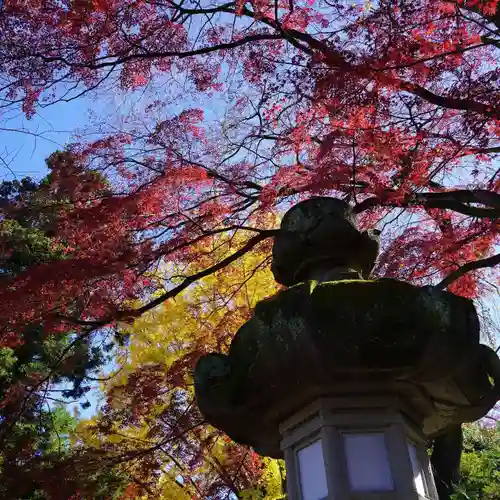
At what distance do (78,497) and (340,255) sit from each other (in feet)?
14.8

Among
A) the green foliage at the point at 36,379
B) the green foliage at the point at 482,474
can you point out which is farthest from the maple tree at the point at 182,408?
the green foliage at the point at 482,474

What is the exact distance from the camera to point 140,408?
21.3 feet

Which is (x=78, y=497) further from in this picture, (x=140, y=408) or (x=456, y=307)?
(x=456, y=307)

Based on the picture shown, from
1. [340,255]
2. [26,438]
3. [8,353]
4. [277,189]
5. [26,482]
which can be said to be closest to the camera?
[340,255]

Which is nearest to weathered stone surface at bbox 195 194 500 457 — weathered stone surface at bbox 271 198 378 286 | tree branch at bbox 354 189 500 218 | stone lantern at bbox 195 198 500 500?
stone lantern at bbox 195 198 500 500

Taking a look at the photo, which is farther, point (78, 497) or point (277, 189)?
point (78, 497)

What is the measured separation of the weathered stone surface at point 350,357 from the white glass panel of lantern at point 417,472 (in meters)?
0.17

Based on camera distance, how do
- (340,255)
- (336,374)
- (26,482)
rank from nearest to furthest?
(336,374)
(340,255)
(26,482)

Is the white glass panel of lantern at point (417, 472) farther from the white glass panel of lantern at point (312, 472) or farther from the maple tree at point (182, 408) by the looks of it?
the maple tree at point (182, 408)

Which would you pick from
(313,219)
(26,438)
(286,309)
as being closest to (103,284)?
(313,219)

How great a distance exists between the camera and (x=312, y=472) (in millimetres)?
2166

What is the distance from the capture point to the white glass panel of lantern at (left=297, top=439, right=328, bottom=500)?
209 centimetres

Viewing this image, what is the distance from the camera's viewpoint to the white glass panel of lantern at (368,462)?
6.69 feet

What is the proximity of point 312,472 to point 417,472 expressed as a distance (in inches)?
18.0
